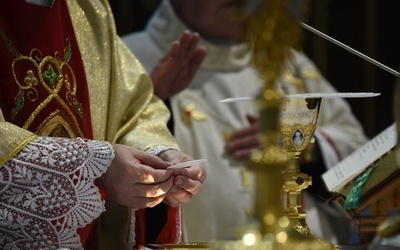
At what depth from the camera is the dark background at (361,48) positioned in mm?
5230

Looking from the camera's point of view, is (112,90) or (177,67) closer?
(112,90)

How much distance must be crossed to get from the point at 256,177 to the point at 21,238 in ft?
2.70

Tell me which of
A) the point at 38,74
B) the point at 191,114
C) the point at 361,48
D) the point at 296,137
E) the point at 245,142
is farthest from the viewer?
the point at 361,48

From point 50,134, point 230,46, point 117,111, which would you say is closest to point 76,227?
point 50,134

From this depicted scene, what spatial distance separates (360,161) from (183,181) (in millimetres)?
453

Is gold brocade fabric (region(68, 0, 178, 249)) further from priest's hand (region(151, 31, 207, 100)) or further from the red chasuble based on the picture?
priest's hand (region(151, 31, 207, 100))

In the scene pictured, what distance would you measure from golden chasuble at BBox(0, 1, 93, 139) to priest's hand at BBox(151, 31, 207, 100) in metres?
0.69

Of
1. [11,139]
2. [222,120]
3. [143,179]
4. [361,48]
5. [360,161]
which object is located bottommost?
[361,48]

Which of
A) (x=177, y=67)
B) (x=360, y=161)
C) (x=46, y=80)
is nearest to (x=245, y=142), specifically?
(x=177, y=67)

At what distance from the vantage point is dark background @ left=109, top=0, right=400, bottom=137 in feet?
17.2

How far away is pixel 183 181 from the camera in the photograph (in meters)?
2.32

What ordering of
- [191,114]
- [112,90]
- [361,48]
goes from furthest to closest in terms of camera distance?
[361,48], [191,114], [112,90]

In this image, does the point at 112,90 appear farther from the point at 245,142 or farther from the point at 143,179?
the point at 245,142

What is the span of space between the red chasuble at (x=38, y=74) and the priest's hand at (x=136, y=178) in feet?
0.40
